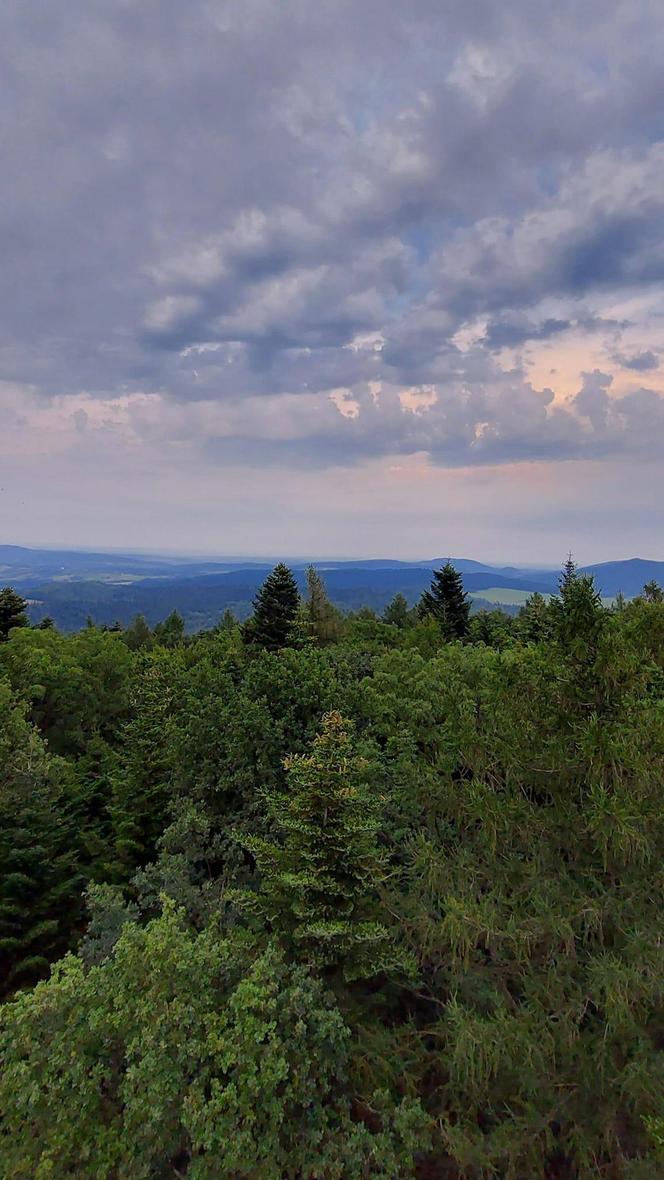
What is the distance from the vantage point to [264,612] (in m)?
36.8

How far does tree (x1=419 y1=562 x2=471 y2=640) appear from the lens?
44156mm

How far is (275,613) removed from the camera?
36594mm

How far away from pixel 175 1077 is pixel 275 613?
28868 mm

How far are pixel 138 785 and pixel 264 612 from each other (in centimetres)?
1717

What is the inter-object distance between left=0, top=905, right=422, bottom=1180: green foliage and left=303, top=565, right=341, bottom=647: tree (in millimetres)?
33584

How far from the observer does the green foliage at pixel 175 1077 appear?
8258 mm

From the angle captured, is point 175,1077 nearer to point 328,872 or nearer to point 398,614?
point 328,872

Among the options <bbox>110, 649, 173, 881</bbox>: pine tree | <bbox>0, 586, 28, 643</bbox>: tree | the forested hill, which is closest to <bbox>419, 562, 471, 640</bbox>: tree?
<bbox>110, 649, 173, 881</bbox>: pine tree

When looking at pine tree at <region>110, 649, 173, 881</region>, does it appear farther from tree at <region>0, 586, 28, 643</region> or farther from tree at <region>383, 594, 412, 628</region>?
tree at <region>383, 594, 412, 628</region>

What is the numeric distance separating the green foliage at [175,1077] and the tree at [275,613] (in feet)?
82.2

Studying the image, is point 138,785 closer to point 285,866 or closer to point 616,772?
point 285,866

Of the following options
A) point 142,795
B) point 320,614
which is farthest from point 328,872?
point 320,614

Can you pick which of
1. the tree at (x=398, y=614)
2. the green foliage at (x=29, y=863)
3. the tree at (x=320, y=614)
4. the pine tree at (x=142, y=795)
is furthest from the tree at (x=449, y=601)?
the green foliage at (x=29, y=863)

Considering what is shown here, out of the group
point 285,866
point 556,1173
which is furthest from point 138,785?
point 556,1173
